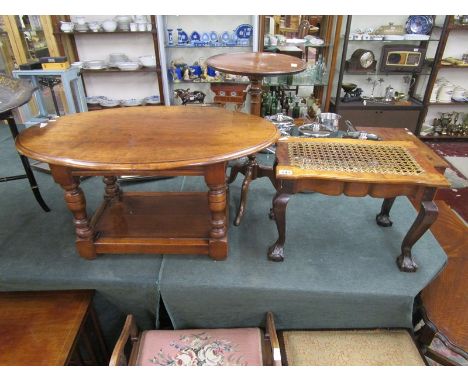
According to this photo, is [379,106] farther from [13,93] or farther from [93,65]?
[13,93]

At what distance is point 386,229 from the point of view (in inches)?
69.3

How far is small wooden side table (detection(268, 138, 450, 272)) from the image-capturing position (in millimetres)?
1296

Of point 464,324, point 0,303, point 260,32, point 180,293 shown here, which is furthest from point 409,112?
point 0,303

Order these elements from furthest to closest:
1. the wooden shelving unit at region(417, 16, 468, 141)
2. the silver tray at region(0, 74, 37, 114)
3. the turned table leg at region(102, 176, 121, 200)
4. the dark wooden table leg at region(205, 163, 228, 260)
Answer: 1. the wooden shelving unit at region(417, 16, 468, 141)
2. the turned table leg at region(102, 176, 121, 200)
3. the silver tray at region(0, 74, 37, 114)
4. the dark wooden table leg at region(205, 163, 228, 260)

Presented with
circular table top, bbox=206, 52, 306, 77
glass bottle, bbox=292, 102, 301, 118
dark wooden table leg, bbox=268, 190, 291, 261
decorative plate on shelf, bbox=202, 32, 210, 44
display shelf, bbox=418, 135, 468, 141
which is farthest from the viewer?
display shelf, bbox=418, 135, 468, 141

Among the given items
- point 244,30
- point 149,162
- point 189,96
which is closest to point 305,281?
point 149,162

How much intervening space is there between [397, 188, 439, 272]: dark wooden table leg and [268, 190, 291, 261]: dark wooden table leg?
1.81 feet

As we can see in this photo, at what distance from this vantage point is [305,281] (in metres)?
1.42

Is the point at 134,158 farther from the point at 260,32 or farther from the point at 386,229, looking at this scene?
the point at 260,32

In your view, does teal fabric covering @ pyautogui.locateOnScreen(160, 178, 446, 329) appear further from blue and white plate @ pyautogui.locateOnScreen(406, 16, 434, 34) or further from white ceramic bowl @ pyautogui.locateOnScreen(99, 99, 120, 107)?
blue and white plate @ pyautogui.locateOnScreen(406, 16, 434, 34)

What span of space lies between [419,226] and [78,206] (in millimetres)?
1465

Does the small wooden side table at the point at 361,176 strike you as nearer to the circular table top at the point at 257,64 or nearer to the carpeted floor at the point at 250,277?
the carpeted floor at the point at 250,277

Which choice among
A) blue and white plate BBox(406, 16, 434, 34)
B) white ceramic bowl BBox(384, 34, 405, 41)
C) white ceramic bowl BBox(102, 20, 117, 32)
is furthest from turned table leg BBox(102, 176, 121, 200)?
blue and white plate BBox(406, 16, 434, 34)

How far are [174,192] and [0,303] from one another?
3.29 ft
